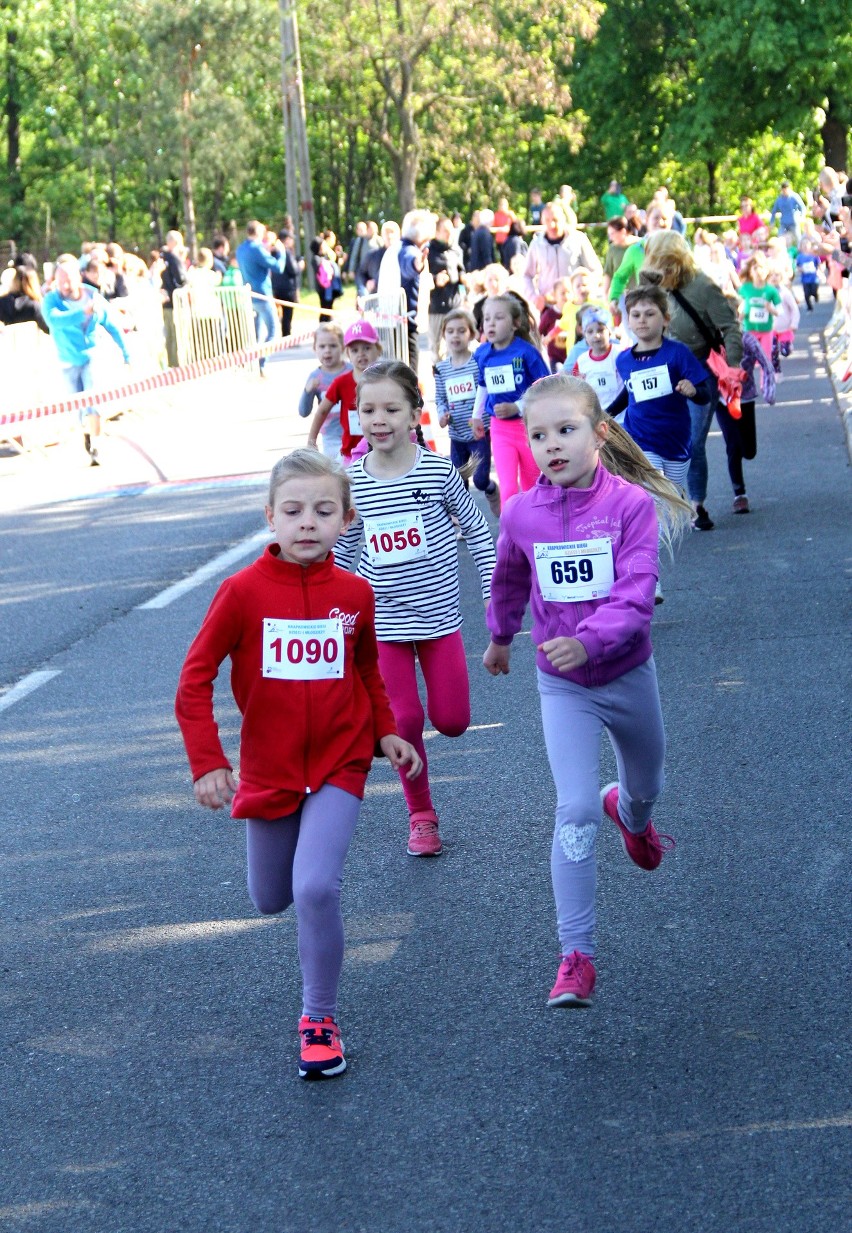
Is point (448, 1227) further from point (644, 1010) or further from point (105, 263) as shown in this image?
point (105, 263)

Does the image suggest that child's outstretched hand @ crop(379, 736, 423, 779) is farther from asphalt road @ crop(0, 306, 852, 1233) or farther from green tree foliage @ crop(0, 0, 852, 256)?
green tree foliage @ crop(0, 0, 852, 256)

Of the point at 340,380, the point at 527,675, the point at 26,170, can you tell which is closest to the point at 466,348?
the point at 340,380

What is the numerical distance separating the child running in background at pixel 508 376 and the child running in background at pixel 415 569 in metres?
4.18

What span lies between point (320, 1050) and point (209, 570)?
23.0 ft

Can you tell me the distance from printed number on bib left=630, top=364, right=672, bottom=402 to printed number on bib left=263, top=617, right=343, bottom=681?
5.50 m

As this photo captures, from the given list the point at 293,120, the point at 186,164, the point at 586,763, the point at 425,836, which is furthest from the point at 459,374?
the point at 186,164

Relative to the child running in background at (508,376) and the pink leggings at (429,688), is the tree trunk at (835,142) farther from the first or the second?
the pink leggings at (429,688)

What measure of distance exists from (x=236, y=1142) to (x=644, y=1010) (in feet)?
3.65

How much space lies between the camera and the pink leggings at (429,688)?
5.86 meters

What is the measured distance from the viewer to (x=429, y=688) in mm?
5930

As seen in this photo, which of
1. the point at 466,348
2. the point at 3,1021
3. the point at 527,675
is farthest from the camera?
the point at 466,348

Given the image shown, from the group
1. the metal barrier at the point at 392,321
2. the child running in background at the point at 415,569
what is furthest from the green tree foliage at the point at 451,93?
the child running in background at the point at 415,569

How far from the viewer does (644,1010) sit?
4.50 metres

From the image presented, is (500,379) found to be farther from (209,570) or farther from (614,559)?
(614,559)
